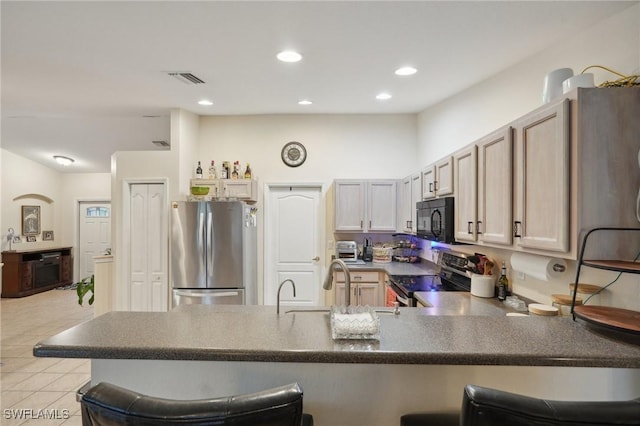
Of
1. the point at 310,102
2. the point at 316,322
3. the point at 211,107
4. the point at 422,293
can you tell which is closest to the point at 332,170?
the point at 310,102

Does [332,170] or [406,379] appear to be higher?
[332,170]

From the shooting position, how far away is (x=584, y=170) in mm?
1557

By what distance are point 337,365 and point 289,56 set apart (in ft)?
7.93

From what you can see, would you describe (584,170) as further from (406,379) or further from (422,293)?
(422,293)

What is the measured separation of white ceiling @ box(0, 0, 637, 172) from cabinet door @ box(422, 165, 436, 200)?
34.7 inches

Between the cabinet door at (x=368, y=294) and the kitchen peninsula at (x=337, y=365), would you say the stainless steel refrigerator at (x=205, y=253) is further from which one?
the kitchen peninsula at (x=337, y=365)

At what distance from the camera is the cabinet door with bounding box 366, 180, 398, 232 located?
14.5 feet

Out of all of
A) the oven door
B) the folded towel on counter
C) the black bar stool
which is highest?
the folded towel on counter

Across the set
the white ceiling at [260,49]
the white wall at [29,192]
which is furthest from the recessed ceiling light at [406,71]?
the white wall at [29,192]

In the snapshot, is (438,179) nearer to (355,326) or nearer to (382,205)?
(382,205)

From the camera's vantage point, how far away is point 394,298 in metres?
3.47

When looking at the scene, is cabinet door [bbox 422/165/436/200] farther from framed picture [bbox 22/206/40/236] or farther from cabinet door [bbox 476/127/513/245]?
framed picture [bbox 22/206/40/236]

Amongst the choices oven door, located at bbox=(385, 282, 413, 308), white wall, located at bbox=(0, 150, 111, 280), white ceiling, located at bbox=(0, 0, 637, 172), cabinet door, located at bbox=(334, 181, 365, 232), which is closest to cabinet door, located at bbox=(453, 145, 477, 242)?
oven door, located at bbox=(385, 282, 413, 308)

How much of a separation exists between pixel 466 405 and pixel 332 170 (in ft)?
13.2
